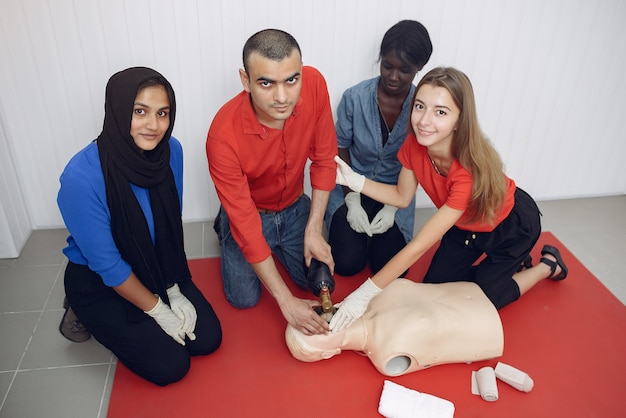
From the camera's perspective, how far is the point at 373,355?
5.73ft

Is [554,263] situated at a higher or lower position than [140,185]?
lower

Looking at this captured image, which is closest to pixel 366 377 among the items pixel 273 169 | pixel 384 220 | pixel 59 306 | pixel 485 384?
pixel 485 384

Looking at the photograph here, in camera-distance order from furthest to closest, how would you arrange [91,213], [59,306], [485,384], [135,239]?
[59,306] → [485,384] → [135,239] → [91,213]

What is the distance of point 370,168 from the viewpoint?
228 centimetres

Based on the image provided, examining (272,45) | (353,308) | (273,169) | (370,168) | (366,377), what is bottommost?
(366,377)

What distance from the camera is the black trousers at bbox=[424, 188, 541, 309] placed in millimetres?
1880

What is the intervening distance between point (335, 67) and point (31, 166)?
1475mm

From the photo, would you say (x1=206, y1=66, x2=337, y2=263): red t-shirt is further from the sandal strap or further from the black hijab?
the sandal strap

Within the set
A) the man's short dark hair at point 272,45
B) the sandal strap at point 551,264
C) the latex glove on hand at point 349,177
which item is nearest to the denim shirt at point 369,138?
the latex glove on hand at point 349,177

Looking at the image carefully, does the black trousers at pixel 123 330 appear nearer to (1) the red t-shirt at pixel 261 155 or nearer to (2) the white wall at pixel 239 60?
(1) the red t-shirt at pixel 261 155

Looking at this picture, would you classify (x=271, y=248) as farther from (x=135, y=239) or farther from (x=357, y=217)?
(x=135, y=239)

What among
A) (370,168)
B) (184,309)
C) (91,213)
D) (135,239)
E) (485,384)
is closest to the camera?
(91,213)

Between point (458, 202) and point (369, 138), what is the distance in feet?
2.07

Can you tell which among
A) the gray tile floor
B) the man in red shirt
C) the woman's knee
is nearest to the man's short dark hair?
the man in red shirt
